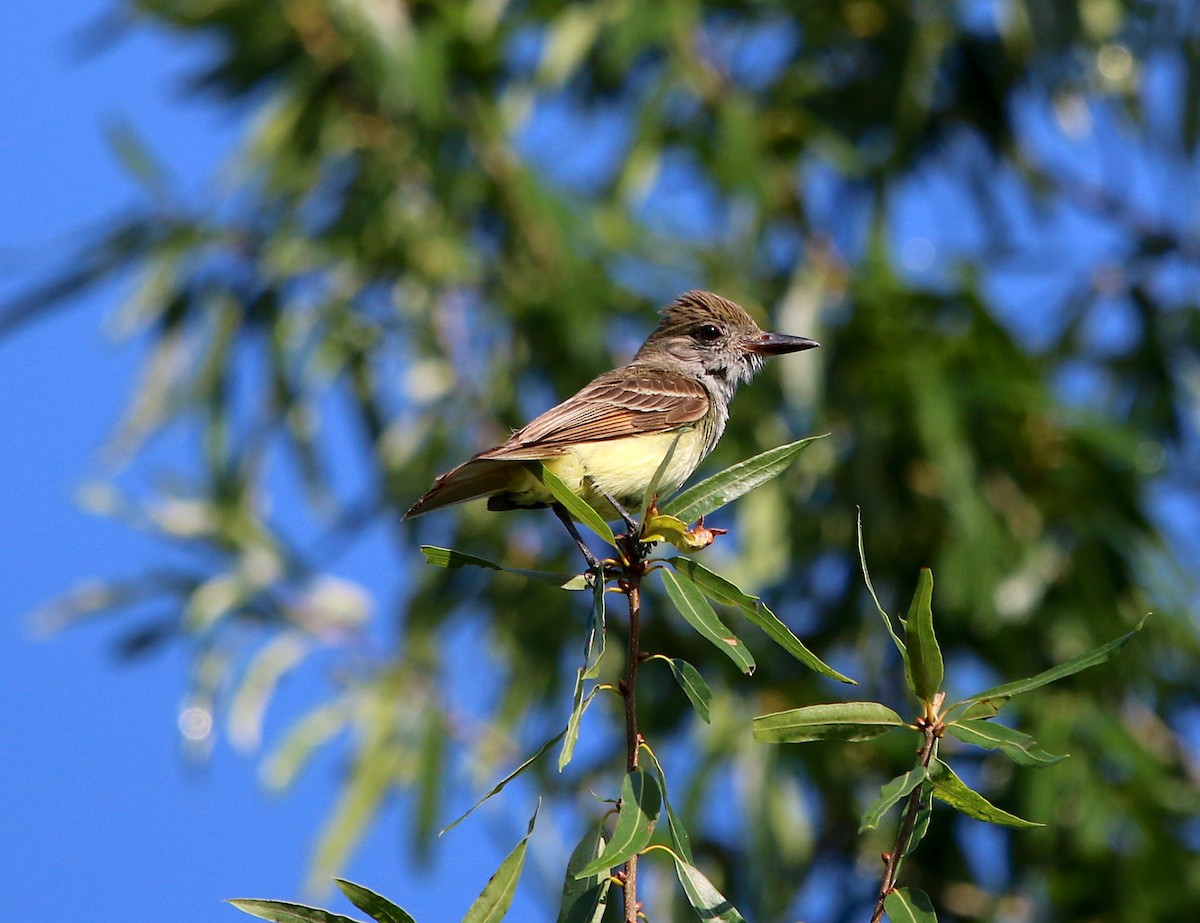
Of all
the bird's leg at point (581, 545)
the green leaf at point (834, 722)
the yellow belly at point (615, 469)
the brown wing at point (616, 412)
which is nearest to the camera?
the green leaf at point (834, 722)

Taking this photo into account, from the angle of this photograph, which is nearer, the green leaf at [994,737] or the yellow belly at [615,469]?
the green leaf at [994,737]

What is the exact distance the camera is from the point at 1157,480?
627 centimetres

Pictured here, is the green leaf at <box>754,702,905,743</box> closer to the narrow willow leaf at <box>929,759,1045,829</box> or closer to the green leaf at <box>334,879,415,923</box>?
the narrow willow leaf at <box>929,759,1045,829</box>

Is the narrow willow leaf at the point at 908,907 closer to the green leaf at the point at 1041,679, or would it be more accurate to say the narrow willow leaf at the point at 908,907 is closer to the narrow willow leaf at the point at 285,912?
the green leaf at the point at 1041,679

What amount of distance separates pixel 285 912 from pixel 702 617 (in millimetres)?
750

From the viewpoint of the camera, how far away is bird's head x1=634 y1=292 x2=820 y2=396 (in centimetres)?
441

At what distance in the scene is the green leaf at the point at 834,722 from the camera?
2.13 metres

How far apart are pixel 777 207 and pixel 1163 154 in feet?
5.68

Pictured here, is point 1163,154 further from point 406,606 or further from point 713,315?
point 406,606

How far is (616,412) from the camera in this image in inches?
151

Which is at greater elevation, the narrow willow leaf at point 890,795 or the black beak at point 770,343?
the black beak at point 770,343

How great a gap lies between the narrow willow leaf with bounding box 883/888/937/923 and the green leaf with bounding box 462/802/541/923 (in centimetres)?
53

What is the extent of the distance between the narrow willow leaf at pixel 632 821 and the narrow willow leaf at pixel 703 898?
0.29ft

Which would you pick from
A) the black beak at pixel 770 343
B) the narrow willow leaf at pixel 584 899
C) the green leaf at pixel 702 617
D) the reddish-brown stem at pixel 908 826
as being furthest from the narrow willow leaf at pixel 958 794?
the black beak at pixel 770 343
